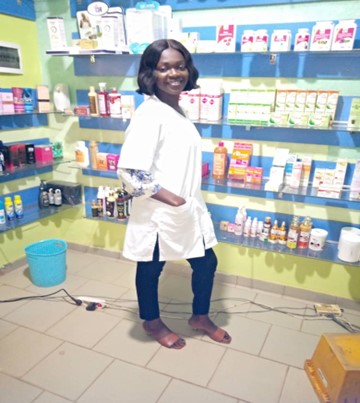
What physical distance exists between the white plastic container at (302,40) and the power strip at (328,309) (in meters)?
1.60

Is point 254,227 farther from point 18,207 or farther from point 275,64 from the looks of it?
point 18,207

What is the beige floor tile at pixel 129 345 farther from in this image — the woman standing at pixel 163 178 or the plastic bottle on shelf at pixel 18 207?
the plastic bottle on shelf at pixel 18 207

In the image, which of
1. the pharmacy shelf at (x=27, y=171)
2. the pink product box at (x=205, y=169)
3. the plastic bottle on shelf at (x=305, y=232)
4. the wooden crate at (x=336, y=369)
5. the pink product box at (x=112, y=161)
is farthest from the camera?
the pink product box at (x=112, y=161)

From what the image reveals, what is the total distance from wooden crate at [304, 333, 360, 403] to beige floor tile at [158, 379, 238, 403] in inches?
16.5

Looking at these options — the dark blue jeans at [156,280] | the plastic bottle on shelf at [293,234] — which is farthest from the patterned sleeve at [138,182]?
the plastic bottle on shelf at [293,234]

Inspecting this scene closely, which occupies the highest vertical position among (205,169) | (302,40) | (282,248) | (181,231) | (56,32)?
(56,32)

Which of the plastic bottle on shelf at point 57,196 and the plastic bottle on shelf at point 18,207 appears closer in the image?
the plastic bottle on shelf at point 18,207

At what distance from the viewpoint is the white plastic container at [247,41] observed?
6.46 ft

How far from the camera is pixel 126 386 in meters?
1.66

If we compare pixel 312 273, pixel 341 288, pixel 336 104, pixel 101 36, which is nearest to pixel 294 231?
pixel 312 273

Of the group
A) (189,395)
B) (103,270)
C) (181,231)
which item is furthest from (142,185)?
(103,270)

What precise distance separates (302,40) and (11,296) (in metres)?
2.45

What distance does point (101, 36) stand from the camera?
2.28m

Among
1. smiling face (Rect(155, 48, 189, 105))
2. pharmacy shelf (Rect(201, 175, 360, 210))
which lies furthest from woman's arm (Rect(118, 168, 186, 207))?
pharmacy shelf (Rect(201, 175, 360, 210))
